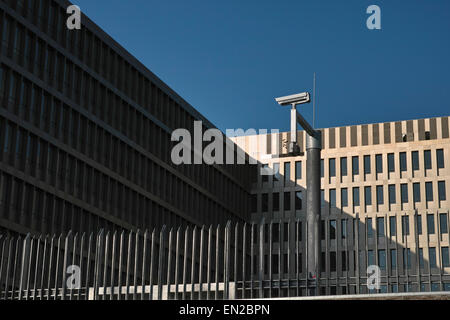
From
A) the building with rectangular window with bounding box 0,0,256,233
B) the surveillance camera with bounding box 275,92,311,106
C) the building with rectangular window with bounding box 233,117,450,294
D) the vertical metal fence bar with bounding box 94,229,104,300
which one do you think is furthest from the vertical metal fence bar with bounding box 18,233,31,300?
the building with rectangular window with bounding box 233,117,450,294

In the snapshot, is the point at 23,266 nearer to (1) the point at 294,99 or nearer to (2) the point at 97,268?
(2) the point at 97,268

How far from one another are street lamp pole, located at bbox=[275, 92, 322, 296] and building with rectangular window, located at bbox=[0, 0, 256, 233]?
101 ft

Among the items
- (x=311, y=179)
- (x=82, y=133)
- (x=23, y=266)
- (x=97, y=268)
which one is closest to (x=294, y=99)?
(x=311, y=179)

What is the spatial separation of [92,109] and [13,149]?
930 centimetres

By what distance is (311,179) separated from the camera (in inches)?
779

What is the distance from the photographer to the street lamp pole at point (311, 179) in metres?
19.9

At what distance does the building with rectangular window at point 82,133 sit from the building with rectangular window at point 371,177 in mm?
11339

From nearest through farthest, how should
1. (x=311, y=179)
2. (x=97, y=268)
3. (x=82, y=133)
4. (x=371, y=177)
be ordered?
(x=311, y=179)
(x=97, y=268)
(x=82, y=133)
(x=371, y=177)

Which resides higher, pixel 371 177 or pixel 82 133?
pixel 371 177

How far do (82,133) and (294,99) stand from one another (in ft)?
124

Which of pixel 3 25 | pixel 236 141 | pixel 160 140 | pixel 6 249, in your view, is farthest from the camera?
pixel 236 141

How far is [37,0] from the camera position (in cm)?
5209
